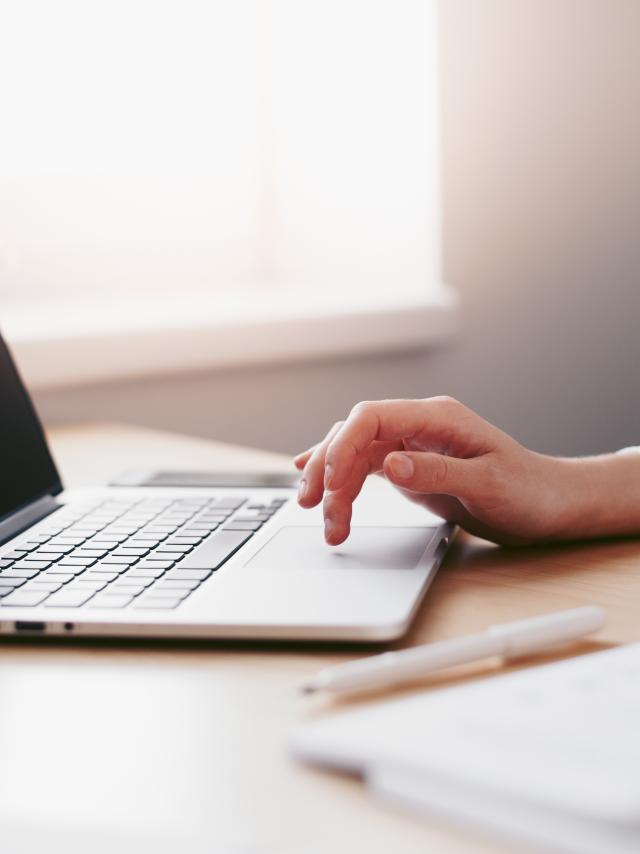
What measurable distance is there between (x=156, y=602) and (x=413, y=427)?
206mm

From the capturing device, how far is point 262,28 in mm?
1970

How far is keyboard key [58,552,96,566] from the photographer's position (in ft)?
2.26

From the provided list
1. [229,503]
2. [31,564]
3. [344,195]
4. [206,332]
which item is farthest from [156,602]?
[344,195]

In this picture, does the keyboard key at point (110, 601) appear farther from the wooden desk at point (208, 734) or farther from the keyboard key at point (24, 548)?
the keyboard key at point (24, 548)

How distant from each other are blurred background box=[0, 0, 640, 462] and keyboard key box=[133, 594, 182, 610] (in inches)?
39.5

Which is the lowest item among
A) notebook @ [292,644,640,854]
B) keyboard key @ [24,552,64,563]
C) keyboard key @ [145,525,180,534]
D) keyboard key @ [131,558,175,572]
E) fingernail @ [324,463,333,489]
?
keyboard key @ [145,525,180,534]

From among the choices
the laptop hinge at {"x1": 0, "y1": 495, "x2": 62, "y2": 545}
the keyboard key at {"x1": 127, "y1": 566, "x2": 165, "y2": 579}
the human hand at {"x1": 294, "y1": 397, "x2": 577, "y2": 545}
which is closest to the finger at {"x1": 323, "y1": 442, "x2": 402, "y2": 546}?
the human hand at {"x1": 294, "y1": 397, "x2": 577, "y2": 545}

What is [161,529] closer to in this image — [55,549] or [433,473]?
[55,549]

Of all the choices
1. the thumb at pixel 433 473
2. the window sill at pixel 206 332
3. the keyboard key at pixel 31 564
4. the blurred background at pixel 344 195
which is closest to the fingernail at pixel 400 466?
the thumb at pixel 433 473

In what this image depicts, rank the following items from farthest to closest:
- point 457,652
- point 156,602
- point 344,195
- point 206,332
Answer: point 344,195, point 206,332, point 156,602, point 457,652

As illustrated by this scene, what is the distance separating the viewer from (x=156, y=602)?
0.61 meters

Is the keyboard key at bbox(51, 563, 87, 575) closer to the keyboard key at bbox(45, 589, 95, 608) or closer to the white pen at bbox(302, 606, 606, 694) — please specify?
the keyboard key at bbox(45, 589, 95, 608)

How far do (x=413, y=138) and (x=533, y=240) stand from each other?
27cm

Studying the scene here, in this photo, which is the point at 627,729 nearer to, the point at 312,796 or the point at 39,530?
the point at 312,796
